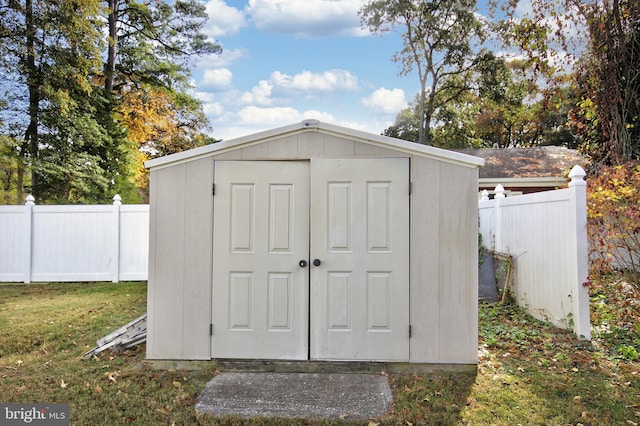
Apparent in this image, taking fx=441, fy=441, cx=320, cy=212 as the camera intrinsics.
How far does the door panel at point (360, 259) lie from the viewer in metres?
4.52

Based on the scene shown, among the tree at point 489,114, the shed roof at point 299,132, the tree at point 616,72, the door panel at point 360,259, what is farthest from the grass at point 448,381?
the tree at point 489,114

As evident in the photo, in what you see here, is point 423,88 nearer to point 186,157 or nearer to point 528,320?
point 528,320

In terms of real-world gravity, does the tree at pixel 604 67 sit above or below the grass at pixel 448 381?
above

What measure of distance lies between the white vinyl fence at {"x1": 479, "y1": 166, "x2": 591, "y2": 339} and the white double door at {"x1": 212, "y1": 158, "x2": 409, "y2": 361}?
2.33m

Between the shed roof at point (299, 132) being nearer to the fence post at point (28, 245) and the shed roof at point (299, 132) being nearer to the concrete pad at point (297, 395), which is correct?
the concrete pad at point (297, 395)

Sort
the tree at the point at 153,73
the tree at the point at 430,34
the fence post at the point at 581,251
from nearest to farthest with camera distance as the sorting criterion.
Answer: the fence post at the point at 581,251 < the tree at the point at 153,73 < the tree at the point at 430,34

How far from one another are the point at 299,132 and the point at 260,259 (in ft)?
4.56

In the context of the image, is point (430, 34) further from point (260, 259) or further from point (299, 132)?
point (260, 259)

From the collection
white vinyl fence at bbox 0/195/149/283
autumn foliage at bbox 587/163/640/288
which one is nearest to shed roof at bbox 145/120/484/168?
autumn foliage at bbox 587/163/640/288

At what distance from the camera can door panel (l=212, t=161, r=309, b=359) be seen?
15.0 ft

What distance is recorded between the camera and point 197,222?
4.63 meters

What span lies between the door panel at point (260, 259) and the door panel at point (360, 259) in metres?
0.17

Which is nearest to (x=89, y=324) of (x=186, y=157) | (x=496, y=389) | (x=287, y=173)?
(x=186, y=157)

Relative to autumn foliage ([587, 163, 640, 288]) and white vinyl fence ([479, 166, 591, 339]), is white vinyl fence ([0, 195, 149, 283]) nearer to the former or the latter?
white vinyl fence ([479, 166, 591, 339])
